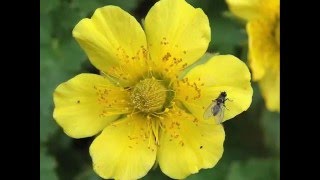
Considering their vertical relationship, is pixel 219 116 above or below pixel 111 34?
below

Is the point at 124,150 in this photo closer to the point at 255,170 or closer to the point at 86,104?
the point at 86,104

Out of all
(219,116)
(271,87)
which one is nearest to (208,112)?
(219,116)

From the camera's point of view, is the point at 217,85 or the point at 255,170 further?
the point at 255,170

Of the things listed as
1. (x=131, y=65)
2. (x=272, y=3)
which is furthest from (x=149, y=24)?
(x=272, y=3)

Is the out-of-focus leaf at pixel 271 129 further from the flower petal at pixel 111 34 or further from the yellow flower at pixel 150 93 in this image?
the flower petal at pixel 111 34

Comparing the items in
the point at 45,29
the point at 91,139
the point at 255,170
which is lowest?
the point at 255,170

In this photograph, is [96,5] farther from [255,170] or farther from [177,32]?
[255,170]

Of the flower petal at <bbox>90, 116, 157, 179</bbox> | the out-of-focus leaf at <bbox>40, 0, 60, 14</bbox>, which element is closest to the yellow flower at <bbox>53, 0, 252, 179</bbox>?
the flower petal at <bbox>90, 116, 157, 179</bbox>
